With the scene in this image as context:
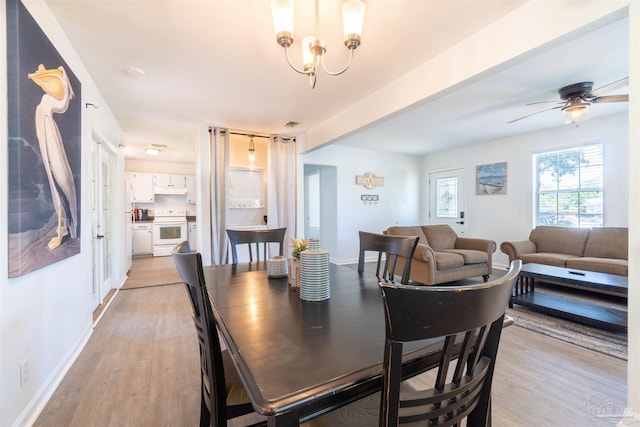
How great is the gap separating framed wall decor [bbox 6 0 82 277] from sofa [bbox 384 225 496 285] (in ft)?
12.1

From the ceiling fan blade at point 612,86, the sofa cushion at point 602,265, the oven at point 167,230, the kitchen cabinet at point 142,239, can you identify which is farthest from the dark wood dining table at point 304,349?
the kitchen cabinet at point 142,239

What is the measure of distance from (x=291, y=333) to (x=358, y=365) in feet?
0.93

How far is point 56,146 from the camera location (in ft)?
6.03

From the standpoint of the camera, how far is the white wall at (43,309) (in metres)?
1.33

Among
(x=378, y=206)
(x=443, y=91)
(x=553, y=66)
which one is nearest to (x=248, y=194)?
(x=378, y=206)

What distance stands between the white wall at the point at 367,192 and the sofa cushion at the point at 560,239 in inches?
105

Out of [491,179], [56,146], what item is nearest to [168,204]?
[56,146]

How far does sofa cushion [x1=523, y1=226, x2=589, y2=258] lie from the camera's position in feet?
13.8

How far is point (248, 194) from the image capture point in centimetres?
489

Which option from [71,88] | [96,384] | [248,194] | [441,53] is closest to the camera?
[96,384]

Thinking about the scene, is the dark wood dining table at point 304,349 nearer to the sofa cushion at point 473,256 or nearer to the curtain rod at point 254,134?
the sofa cushion at point 473,256

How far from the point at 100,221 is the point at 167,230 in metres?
3.75

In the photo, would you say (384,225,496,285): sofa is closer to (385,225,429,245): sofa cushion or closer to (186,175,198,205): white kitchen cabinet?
(385,225,429,245): sofa cushion

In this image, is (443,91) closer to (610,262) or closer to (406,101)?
(406,101)
